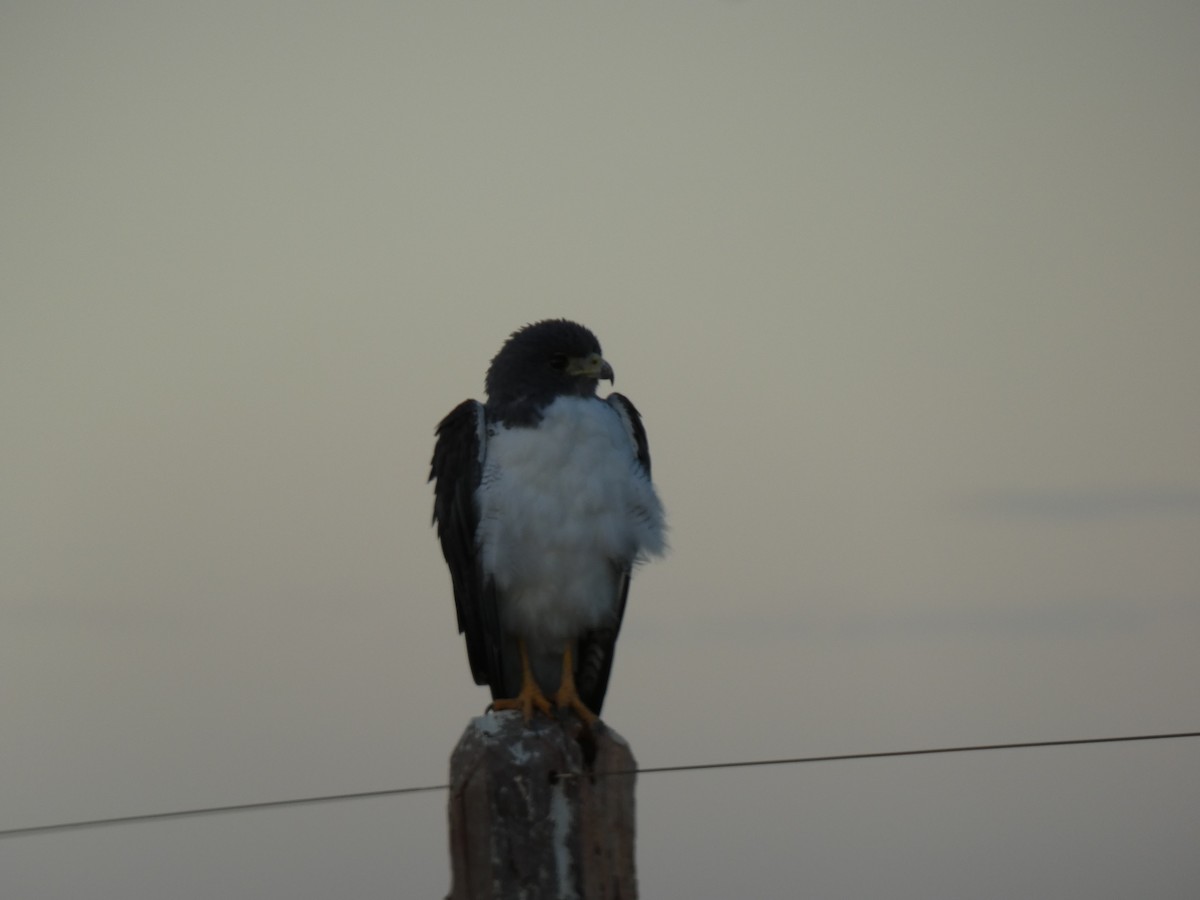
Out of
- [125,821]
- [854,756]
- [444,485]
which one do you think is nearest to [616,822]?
[854,756]

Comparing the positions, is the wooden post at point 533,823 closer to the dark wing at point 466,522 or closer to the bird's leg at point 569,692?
the bird's leg at point 569,692

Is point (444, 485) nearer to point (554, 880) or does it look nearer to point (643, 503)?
point (643, 503)

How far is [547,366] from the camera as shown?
5293mm

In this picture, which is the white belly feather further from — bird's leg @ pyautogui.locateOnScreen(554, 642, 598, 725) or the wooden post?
the wooden post

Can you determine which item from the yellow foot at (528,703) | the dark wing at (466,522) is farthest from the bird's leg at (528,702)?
the dark wing at (466,522)

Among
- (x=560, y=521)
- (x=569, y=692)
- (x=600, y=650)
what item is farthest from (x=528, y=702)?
(x=560, y=521)

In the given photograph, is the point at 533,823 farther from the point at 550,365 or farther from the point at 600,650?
the point at 550,365

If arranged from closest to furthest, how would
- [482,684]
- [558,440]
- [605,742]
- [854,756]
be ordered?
[854,756] → [605,742] → [558,440] → [482,684]

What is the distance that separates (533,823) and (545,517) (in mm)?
1646

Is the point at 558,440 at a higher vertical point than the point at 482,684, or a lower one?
higher

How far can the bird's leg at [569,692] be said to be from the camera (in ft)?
15.2

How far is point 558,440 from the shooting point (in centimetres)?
501

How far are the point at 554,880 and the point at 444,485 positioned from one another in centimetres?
200

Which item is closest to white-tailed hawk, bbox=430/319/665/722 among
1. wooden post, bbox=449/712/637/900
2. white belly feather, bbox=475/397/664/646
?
white belly feather, bbox=475/397/664/646
